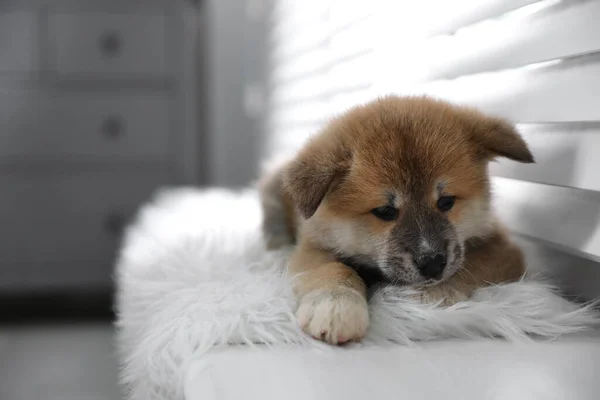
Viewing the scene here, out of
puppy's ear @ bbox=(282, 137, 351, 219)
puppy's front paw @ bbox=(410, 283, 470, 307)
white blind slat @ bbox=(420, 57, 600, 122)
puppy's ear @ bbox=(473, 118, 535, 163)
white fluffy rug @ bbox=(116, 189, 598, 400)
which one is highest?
white blind slat @ bbox=(420, 57, 600, 122)

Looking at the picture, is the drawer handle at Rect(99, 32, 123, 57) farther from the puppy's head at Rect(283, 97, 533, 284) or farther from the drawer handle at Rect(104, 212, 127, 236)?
the puppy's head at Rect(283, 97, 533, 284)

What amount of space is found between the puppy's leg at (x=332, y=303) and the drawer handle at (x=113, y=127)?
85.4 inches

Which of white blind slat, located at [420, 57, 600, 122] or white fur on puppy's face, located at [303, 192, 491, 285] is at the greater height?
white blind slat, located at [420, 57, 600, 122]

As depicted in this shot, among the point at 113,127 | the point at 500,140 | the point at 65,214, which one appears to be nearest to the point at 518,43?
the point at 500,140

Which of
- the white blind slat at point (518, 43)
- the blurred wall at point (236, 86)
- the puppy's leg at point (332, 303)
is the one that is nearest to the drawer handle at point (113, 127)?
the blurred wall at point (236, 86)

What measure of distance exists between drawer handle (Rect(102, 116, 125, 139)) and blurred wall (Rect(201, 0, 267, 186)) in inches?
27.4

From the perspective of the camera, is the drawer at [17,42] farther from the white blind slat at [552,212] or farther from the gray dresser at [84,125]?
the white blind slat at [552,212]

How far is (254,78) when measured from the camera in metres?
3.83

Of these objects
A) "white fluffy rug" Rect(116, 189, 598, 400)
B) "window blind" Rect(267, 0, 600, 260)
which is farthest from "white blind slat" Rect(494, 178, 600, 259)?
"white fluffy rug" Rect(116, 189, 598, 400)

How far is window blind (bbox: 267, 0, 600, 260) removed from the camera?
1111mm

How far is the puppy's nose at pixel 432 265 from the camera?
1072mm

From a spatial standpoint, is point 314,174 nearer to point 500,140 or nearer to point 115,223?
point 500,140

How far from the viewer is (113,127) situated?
313cm

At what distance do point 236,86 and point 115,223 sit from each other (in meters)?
1.16
